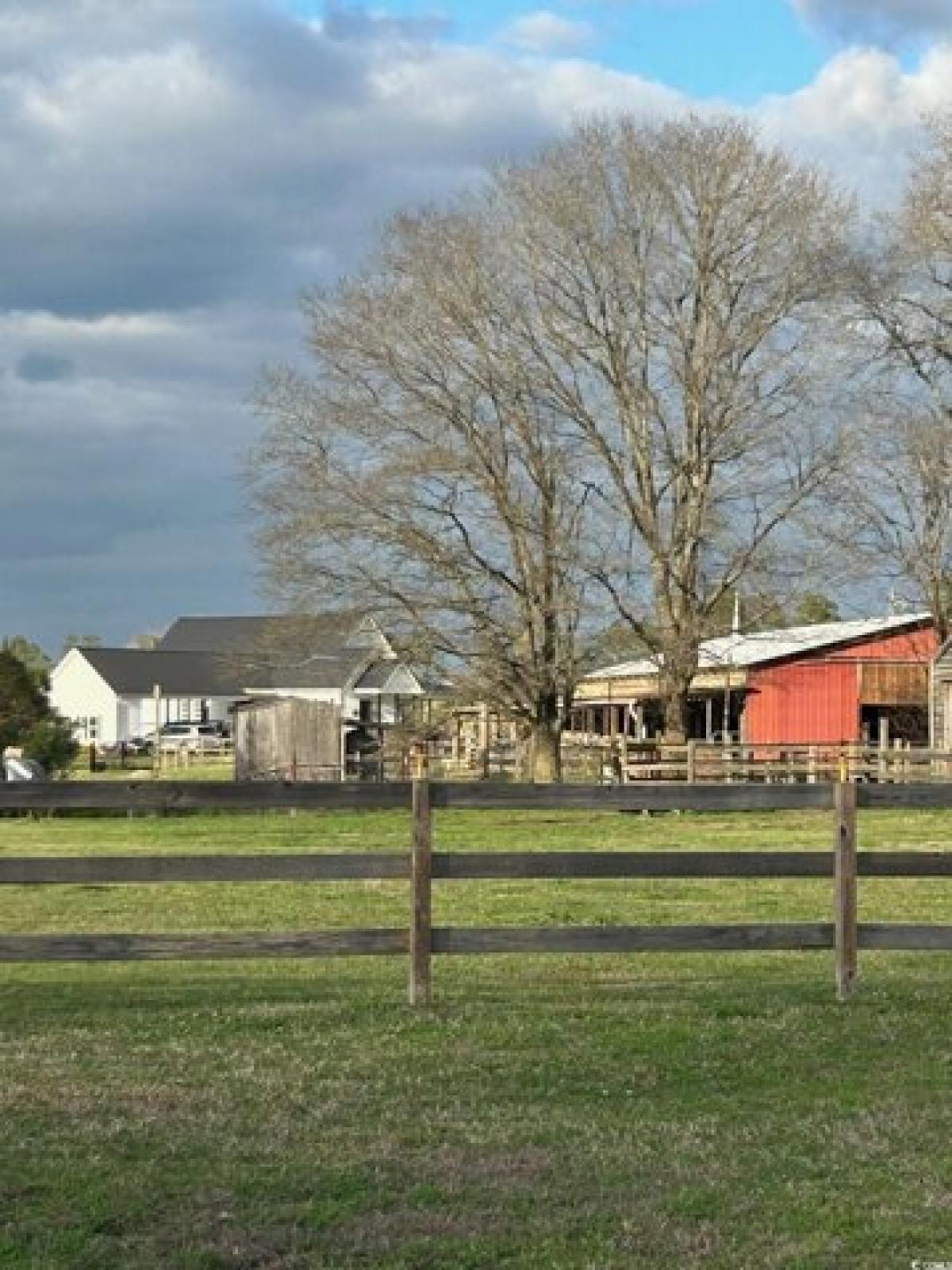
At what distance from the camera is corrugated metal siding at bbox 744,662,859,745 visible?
5659 cm

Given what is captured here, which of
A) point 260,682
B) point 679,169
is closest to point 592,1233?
point 679,169

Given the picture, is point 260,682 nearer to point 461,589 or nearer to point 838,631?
point 838,631

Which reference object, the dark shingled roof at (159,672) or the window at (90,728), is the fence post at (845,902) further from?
the window at (90,728)

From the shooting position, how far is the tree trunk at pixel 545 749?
1857 inches

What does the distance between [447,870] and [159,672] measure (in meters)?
91.1

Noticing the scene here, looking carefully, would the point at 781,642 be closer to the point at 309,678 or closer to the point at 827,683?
the point at 827,683

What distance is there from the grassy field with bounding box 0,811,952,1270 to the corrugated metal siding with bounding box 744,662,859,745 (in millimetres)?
43668

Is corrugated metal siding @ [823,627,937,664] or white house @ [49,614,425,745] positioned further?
white house @ [49,614,425,745]

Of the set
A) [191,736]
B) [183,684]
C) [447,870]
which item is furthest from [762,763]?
[183,684]

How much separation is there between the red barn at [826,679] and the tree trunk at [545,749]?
766 cm

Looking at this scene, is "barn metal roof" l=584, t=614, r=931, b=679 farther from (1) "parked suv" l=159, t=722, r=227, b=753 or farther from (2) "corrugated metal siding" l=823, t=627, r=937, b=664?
(1) "parked suv" l=159, t=722, r=227, b=753

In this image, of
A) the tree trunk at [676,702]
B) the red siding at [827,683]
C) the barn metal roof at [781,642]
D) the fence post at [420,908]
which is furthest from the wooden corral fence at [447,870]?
the red siding at [827,683]

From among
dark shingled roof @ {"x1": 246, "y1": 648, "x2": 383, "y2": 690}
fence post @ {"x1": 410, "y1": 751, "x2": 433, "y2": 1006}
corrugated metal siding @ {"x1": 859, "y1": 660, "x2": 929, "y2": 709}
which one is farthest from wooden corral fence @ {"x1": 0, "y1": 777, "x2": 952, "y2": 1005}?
dark shingled roof @ {"x1": 246, "y1": 648, "x2": 383, "y2": 690}

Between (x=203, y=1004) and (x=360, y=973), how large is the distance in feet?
6.83
